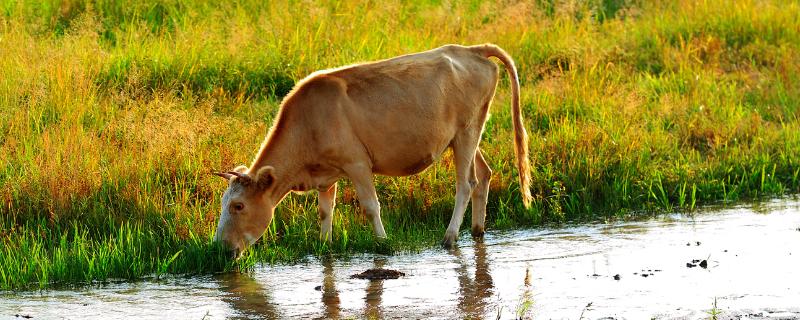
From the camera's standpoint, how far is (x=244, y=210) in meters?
8.90

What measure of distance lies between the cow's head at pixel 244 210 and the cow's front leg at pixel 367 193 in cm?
60

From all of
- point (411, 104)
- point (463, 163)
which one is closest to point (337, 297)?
point (411, 104)

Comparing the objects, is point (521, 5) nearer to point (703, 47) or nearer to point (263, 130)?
point (703, 47)

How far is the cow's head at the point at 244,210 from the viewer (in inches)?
347

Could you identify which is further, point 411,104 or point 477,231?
point 477,231

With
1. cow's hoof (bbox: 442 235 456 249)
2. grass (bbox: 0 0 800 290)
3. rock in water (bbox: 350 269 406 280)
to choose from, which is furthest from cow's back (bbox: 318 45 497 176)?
rock in water (bbox: 350 269 406 280)

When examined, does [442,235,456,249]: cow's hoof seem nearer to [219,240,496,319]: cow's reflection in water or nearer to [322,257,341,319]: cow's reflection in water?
[219,240,496,319]: cow's reflection in water

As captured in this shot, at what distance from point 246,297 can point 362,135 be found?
1816 millimetres

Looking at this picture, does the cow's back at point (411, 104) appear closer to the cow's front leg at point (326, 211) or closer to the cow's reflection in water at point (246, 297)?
the cow's front leg at point (326, 211)

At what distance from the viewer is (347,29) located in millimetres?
13734

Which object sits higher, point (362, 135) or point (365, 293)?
point (362, 135)

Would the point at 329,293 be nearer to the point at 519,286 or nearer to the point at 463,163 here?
the point at 519,286

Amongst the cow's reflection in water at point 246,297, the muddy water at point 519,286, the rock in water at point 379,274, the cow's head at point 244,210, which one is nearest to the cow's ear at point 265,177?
the cow's head at point 244,210

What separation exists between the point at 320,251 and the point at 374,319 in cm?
208
